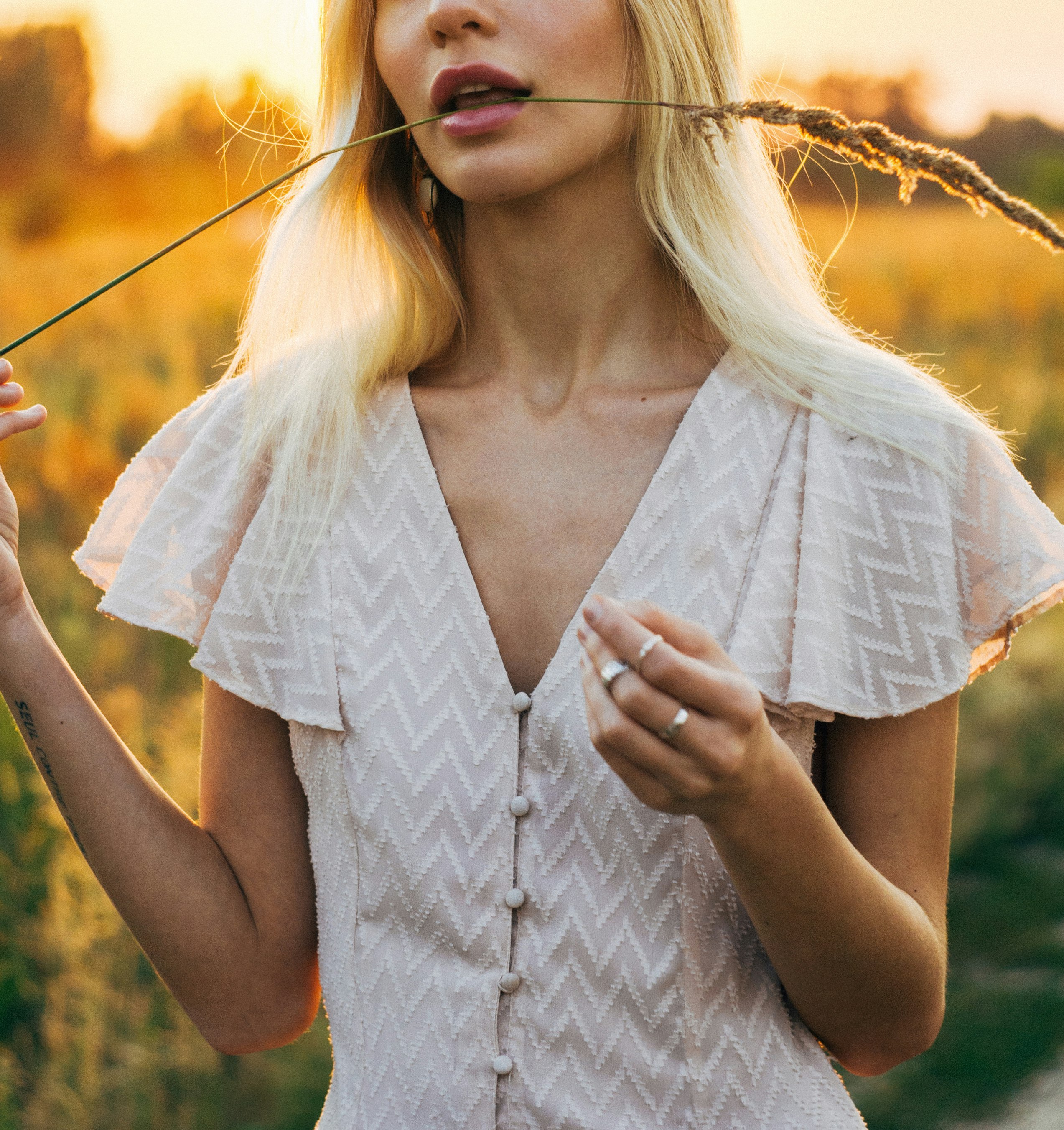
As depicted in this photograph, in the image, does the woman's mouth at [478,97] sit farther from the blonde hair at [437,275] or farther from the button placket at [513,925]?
the button placket at [513,925]

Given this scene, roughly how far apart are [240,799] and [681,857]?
1.85ft

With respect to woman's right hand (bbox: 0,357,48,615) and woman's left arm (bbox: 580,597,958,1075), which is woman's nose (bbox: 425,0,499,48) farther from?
woman's left arm (bbox: 580,597,958,1075)

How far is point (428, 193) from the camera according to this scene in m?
1.73

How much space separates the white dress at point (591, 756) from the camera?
128cm

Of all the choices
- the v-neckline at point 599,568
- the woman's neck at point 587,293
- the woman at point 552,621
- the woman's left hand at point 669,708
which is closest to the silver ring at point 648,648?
the woman's left hand at point 669,708

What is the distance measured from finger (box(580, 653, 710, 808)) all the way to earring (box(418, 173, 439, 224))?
37.1 inches

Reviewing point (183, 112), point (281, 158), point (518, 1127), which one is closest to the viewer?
point (518, 1127)

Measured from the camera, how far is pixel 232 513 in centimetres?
155

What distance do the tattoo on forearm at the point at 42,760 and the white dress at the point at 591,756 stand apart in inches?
7.9

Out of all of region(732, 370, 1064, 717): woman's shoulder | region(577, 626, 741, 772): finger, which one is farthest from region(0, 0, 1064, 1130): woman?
region(577, 626, 741, 772): finger

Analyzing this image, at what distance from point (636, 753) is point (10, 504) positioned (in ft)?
2.69

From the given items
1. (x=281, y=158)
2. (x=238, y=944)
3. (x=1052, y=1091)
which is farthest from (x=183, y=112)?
(x=1052, y=1091)

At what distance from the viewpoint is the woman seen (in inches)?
50.8

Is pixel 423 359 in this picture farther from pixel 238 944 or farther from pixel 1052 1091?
pixel 1052 1091
